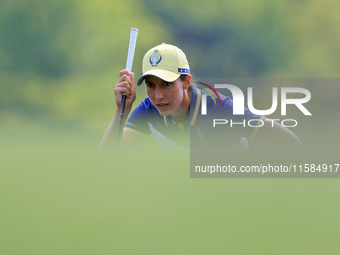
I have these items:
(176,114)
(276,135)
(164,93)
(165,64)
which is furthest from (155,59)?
(276,135)

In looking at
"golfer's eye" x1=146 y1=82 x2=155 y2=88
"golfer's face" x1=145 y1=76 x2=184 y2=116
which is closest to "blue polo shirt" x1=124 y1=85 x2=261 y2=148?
"golfer's face" x1=145 y1=76 x2=184 y2=116

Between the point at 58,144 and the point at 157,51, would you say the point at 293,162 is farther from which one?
the point at 58,144

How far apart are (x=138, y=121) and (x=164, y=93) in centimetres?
48

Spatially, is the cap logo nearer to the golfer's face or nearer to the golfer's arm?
the golfer's face

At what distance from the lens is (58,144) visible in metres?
2.66

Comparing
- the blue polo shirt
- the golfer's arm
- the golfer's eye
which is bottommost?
the golfer's arm

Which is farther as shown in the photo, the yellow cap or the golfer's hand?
the golfer's hand

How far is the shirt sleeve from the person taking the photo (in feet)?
8.42

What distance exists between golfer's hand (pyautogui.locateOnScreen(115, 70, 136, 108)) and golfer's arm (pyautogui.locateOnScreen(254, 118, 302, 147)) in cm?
84

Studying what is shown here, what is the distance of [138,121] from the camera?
102 inches

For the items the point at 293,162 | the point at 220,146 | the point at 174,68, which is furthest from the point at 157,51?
the point at 293,162

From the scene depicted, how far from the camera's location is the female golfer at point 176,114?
216cm

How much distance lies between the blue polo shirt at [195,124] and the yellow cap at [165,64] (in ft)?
0.67

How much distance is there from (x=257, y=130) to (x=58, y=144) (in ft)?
4.21
